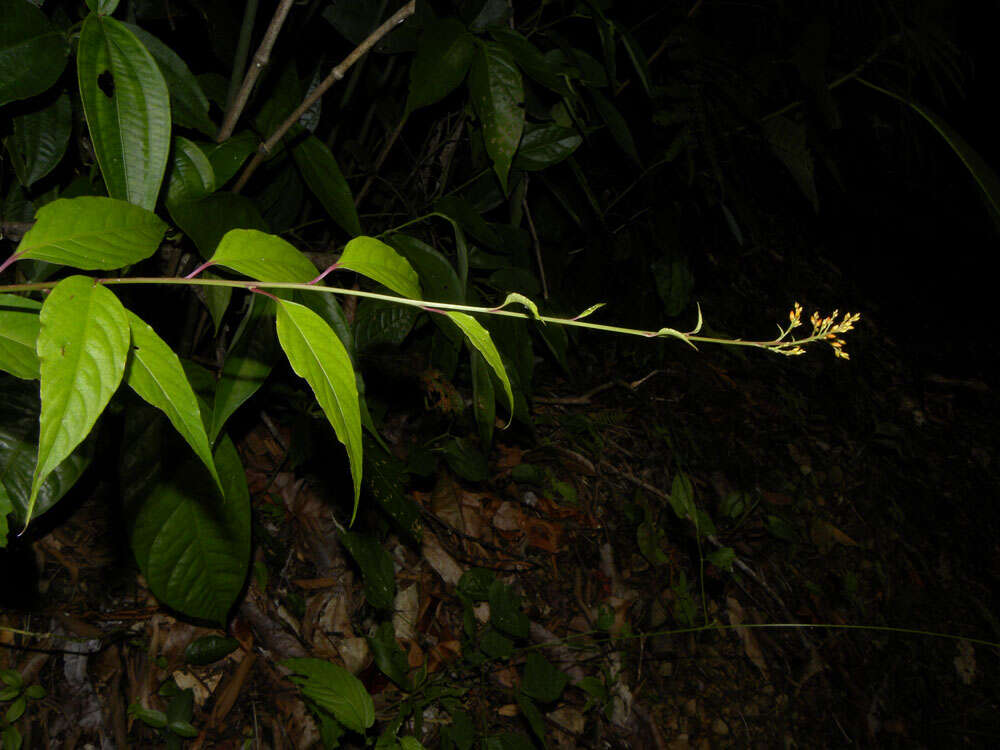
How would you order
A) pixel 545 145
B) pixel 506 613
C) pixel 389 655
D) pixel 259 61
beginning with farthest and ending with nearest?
1. pixel 506 613
2. pixel 389 655
3. pixel 545 145
4. pixel 259 61

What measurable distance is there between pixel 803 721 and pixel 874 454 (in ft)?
4.54

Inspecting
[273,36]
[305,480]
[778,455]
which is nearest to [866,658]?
[778,455]

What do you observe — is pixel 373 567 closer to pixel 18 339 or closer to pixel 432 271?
pixel 432 271

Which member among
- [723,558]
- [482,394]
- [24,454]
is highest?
[24,454]

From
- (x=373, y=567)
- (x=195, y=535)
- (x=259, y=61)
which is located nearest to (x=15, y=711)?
(x=195, y=535)

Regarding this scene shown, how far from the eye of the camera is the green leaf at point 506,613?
133cm

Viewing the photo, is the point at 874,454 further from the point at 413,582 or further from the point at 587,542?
the point at 413,582

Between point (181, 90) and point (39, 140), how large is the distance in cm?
18

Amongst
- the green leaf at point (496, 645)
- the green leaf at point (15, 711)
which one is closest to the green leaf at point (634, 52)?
the green leaf at point (496, 645)

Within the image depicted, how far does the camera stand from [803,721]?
162cm

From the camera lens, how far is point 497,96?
0.87m

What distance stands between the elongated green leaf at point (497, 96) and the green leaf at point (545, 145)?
0.23m

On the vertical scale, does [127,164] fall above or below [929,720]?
above

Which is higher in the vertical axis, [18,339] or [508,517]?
[18,339]
